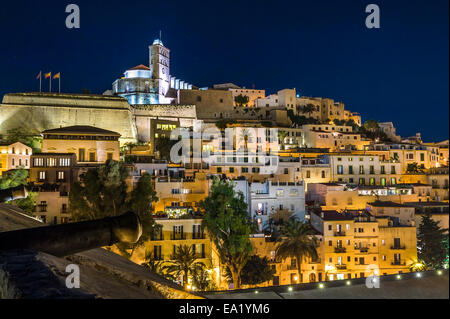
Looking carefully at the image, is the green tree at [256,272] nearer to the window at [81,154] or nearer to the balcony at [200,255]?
the balcony at [200,255]

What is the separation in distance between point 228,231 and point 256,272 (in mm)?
2622

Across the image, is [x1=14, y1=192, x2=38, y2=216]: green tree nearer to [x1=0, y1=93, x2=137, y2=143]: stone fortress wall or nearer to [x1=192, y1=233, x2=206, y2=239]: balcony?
[x1=192, y1=233, x2=206, y2=239]: balcony

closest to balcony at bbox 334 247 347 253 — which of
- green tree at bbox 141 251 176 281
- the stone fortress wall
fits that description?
green tree at bbox 141 251 176 281

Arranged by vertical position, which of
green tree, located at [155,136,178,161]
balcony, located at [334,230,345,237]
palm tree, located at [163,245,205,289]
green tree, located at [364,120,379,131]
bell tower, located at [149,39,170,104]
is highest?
bell tower, located at [149,39,170,104]

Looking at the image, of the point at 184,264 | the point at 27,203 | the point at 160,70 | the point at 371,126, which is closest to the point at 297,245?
the point at 184,264

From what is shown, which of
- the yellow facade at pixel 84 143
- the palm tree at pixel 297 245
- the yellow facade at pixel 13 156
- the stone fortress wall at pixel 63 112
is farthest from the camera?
the stone fortress wall at pixel 63 112

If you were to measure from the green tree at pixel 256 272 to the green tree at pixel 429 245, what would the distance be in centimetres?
823

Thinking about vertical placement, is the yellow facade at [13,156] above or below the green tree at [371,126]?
below

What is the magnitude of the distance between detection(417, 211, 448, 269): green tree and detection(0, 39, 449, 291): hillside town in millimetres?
97

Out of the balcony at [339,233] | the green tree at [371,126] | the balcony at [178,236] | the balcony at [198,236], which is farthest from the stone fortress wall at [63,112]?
the green tree at [371,126]

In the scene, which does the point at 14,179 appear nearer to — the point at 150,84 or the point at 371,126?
the point at 150,84

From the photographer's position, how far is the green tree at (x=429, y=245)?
16308 millimetres

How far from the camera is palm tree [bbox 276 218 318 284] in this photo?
1842cm

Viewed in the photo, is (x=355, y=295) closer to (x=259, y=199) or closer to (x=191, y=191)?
(x=259, y=199)
